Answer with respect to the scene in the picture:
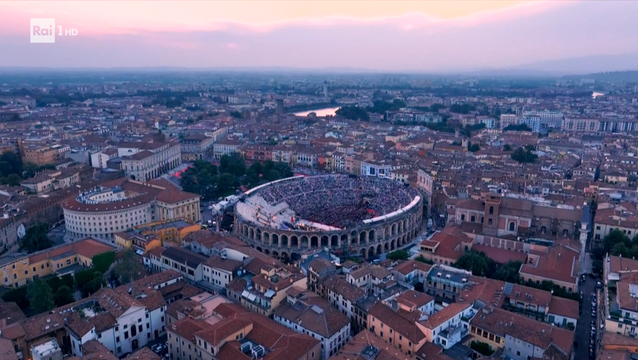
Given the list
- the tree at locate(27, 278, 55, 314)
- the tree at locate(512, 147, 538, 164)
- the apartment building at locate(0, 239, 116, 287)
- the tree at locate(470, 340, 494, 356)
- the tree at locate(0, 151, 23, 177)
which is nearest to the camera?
the tree at locate(470, 340, 494, 356)

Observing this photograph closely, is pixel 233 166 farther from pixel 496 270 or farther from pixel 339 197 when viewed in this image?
pixel 496 270

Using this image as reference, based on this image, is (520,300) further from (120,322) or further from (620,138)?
(620,138)

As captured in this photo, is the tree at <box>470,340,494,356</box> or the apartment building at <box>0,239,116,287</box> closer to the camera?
the tree at <box>470,340,494,356</box>

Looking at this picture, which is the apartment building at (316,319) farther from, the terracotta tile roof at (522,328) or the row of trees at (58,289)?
the row of trees at (58,289)

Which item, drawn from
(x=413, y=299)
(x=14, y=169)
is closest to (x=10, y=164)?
(x=14, y=169)

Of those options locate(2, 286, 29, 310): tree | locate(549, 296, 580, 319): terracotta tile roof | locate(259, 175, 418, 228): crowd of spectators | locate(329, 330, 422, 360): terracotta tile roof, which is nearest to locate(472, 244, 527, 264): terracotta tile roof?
locate(549, 296, 580, 319): terracotta tile roof

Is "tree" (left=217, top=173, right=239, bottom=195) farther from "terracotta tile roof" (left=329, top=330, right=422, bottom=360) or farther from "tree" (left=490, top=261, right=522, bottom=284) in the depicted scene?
"terracotta tile roof" (left=329, top=330, right=422, bottom=360)

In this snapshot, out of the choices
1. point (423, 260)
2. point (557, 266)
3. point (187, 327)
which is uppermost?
point (557, 266)

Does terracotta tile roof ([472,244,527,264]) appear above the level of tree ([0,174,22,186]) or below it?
above
